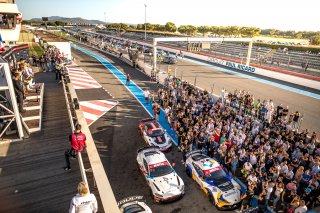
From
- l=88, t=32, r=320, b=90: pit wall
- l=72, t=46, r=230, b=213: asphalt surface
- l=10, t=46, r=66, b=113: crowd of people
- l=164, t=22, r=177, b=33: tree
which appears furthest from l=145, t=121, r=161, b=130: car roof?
l=164, t=22, r=177, b=33: tree

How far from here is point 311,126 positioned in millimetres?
18453

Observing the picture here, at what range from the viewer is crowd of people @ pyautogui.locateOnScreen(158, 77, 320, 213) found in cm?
1002

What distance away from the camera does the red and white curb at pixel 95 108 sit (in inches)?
794

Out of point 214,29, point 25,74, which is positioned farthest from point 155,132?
point 214,29

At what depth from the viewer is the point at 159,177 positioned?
11.3 metres

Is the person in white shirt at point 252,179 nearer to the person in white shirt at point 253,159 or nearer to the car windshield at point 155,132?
the person in white shirt at point 253,159

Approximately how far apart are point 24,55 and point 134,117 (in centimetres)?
1652

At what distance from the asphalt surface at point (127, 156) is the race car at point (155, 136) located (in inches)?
25.4

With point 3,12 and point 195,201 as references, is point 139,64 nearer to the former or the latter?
point 3,12

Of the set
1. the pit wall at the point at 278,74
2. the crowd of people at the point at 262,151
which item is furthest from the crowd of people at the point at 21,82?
the pit wall at the point at 278,74

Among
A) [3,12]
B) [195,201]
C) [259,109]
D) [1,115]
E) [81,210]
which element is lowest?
[195,201]

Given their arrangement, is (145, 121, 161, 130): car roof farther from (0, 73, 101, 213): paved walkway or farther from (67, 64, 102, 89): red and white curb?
(67, 64, 102, 89): red and white curb

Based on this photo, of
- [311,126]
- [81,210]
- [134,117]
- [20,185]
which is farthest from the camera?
[134,117]

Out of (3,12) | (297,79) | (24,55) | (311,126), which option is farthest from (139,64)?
(311,126)
